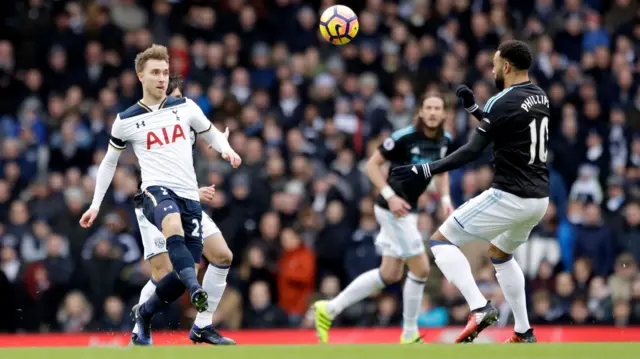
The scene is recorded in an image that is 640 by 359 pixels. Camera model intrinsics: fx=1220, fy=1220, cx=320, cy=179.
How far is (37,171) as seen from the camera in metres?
16.6

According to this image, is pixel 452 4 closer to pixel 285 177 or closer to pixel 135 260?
pixel 285 177

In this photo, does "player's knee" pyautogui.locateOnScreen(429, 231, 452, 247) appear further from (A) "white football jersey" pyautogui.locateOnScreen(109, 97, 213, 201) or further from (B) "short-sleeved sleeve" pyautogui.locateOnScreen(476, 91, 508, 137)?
(A) "white football jersey" pyautogui.locateOnScreen(109, 97, 213, 201)

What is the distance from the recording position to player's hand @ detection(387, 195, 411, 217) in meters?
11.2

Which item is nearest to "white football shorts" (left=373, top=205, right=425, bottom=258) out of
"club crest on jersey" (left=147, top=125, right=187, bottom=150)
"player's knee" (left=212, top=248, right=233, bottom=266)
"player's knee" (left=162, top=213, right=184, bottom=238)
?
"player's knee" (left=212, top=248, right=233, bottom=266)

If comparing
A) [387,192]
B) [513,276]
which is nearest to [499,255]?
[513,276]

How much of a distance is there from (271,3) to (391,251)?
335 inches

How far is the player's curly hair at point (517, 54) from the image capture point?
9758mm

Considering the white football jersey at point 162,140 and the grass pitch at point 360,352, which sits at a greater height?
the white football jersey at point 162,140

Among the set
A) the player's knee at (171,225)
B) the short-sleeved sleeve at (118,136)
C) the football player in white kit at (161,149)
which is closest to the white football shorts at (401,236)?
the football player in white kit at (161,149)

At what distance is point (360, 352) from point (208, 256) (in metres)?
2.64

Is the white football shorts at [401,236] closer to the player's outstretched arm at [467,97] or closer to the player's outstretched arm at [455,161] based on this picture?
the player's outstretched arm at [467,97]

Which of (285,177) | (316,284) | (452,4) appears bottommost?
(316,284)

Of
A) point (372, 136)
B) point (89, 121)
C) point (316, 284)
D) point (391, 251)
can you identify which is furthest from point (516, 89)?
point (89, 121)

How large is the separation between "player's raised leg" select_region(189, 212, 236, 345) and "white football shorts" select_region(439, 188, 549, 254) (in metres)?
1.94
